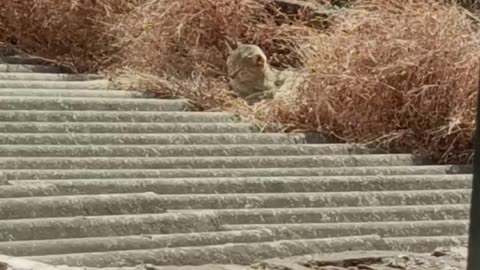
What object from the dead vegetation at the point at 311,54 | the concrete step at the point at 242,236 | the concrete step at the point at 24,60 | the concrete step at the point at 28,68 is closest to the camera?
the concrete step at the point at 242,236

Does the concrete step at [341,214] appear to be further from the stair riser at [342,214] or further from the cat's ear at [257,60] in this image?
the cat's ear at [257,60]

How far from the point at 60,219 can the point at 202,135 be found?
1786 millimetres

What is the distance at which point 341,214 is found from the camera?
468 cm

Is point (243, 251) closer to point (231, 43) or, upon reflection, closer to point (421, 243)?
point (421, 243)

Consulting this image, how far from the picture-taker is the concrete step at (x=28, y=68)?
679 centimetres

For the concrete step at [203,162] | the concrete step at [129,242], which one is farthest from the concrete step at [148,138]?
the concrete step at [129,242]

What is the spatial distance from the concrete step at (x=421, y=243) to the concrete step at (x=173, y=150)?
1.33 metres

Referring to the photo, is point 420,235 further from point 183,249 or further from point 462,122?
point 462,122

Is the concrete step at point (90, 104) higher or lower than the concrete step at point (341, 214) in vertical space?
higher

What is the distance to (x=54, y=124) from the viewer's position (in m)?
5.55

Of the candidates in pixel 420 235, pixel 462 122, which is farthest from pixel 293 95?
pixel 420 235

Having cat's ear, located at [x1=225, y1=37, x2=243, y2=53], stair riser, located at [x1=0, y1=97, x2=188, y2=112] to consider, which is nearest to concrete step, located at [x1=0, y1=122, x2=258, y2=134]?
stair riser, located at [x1=0, y1=97, x2=188, y2=112]

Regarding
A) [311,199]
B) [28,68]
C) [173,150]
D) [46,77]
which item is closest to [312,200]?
[311,199]

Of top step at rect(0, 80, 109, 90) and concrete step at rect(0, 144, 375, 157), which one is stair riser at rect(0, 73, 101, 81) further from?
concrete step at rect(0, 144, 375, 157)
